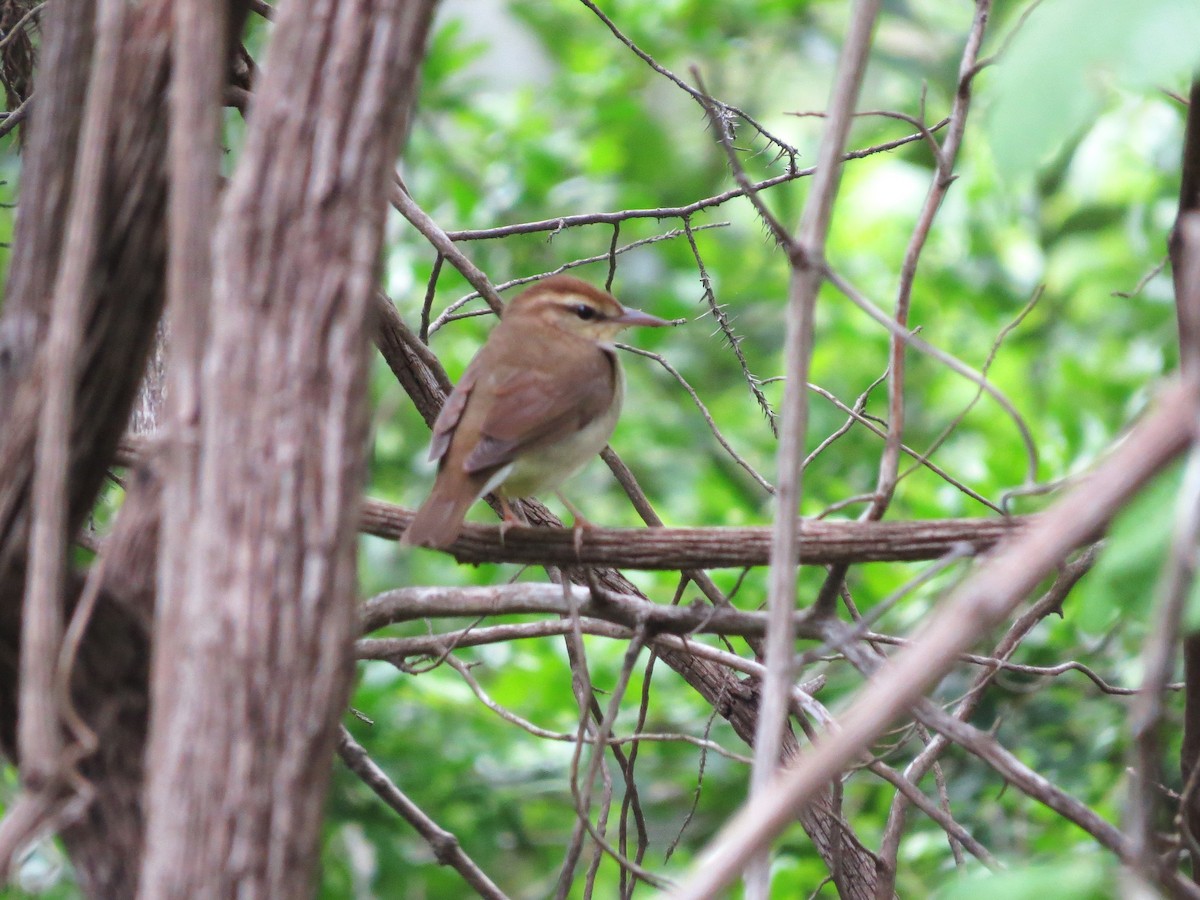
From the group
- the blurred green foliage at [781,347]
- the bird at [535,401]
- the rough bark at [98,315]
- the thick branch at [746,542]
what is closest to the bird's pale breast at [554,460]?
the bird at [535,401]

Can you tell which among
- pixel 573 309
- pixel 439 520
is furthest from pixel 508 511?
pixel 573 309

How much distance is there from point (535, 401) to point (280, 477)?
2.08 meters

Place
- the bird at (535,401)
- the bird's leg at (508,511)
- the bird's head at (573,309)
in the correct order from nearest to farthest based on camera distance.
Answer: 1. the bird at (535,401)
2. the bird's leg at (508,511)
3. the bird's head at (573,309)

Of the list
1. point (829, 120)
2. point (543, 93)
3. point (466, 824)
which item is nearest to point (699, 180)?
point (543, 93)

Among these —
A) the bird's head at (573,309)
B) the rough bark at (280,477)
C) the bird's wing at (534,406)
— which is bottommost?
the rough bark at (280,477)

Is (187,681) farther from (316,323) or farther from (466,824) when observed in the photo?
(466,824)

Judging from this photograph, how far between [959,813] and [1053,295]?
464cm

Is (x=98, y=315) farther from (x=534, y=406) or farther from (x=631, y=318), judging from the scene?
(x=631, y=318)

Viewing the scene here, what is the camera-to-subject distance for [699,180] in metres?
8.30

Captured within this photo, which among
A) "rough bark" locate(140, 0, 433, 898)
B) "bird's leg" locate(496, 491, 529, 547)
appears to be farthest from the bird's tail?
"rough bark" locate(140, 0, 433, 898)

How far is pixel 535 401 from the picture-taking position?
3.73 m

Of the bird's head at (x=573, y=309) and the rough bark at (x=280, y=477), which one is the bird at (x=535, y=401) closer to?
the bird's head at (x=573, y=309)

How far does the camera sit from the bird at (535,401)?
347cm

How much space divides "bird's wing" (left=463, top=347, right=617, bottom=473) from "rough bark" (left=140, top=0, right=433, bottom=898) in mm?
1673
